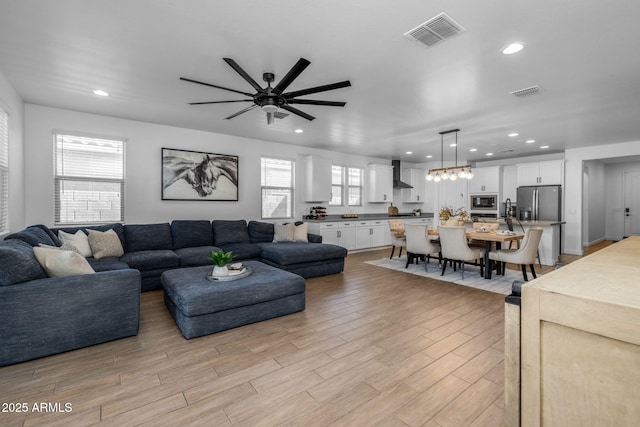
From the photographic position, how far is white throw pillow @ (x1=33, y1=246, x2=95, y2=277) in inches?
100

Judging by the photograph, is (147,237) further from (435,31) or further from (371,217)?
(371,217)

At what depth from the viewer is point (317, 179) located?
23.1 ft

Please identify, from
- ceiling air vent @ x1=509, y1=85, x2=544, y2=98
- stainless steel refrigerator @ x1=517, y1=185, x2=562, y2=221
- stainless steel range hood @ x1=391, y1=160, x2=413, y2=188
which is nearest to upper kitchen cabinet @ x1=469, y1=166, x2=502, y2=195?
stainless steel refrigerator @ x1=517, y1=185, x2=562, y2=221

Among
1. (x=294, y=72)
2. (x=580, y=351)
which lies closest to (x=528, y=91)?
(x=294, y=72)

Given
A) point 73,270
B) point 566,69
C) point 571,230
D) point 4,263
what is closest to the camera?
point 4,263

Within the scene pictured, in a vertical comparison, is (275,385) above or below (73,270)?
below

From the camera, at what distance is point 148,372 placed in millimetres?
2191

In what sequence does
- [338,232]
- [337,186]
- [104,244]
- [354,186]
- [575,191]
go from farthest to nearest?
[354,186] → [337,186] → [338,232] → [575,191] → [104,244]

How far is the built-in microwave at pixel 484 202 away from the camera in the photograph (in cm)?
823

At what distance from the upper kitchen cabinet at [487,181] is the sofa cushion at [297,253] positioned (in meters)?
5.50

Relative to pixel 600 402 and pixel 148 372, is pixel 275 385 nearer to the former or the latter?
pixel 148 372

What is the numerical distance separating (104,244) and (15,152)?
5.03ft

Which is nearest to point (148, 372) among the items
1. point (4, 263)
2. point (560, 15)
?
point (4, 263)

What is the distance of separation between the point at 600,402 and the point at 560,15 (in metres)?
2.56
